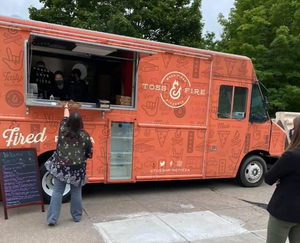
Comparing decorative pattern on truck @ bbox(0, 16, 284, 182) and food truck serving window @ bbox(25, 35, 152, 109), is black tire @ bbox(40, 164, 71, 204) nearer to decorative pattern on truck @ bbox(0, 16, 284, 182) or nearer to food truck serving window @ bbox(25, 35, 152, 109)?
decorative pattern on truck @ bbox(0, 16, 284, 182)

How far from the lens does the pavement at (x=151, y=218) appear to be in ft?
12.6

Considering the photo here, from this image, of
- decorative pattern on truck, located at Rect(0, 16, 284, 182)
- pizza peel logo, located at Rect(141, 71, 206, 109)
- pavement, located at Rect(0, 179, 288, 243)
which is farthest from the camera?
pizza peel logo, located at Rect(141, 71, 206, 109)

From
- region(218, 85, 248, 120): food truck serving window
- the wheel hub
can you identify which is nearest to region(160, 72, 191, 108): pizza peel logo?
region(218, 85, 248, 120): food truck serving window

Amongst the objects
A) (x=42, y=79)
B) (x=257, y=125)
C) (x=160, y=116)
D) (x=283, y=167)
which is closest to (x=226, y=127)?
(x=257, y=125)

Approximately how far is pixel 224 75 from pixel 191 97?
96cm

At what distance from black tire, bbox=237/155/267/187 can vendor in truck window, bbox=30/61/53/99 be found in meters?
4.68

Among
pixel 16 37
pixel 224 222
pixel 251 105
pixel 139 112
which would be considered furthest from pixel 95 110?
pixel 251 105

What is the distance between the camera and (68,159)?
403cm

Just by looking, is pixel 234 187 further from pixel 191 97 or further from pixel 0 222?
pixel 0 222

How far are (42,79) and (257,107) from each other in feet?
15.9

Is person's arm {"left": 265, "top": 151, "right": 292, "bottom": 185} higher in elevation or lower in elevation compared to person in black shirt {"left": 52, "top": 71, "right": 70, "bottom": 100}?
lower

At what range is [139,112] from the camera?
17.9 ft

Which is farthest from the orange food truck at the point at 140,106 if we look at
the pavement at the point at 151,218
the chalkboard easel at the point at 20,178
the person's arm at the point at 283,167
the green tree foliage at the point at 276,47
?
the green tree foliage at the point at 276,47

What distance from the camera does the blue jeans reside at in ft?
13.1
